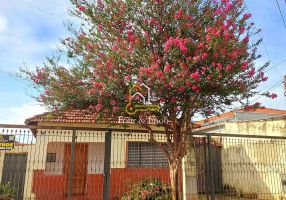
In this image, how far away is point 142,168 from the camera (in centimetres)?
924

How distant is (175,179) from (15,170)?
4.21 meters

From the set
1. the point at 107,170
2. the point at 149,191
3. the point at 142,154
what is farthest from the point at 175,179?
the point at 142,154

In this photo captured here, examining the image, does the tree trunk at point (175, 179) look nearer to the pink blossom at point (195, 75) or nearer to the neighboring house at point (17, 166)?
the pink blossom at point (195, 75)

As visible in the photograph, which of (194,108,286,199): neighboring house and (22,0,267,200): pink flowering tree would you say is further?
(194,108,286,199): neighboring house

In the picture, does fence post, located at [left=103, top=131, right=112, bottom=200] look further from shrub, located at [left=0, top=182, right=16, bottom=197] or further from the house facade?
shrub, located at [left=0, top=182, right=16, bottom=197]

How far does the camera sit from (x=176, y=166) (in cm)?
682

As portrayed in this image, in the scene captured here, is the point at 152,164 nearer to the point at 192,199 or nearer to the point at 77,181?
the point at 192,199

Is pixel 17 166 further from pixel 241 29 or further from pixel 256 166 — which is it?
pixel 256 166

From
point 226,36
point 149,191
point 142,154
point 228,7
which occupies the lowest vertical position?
point 149,191

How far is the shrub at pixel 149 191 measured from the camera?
27.8ft

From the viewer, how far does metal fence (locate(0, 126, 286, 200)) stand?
8.16 meters

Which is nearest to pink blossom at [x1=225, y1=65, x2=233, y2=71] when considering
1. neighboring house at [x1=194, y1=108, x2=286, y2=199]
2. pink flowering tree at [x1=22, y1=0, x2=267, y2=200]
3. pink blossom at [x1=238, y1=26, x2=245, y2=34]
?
pink flowering tree at [x1=22, y1=0, x2=267, y2=200]

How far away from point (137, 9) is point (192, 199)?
6.25 meters

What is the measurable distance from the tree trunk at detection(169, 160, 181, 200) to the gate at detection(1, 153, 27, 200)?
382cm
